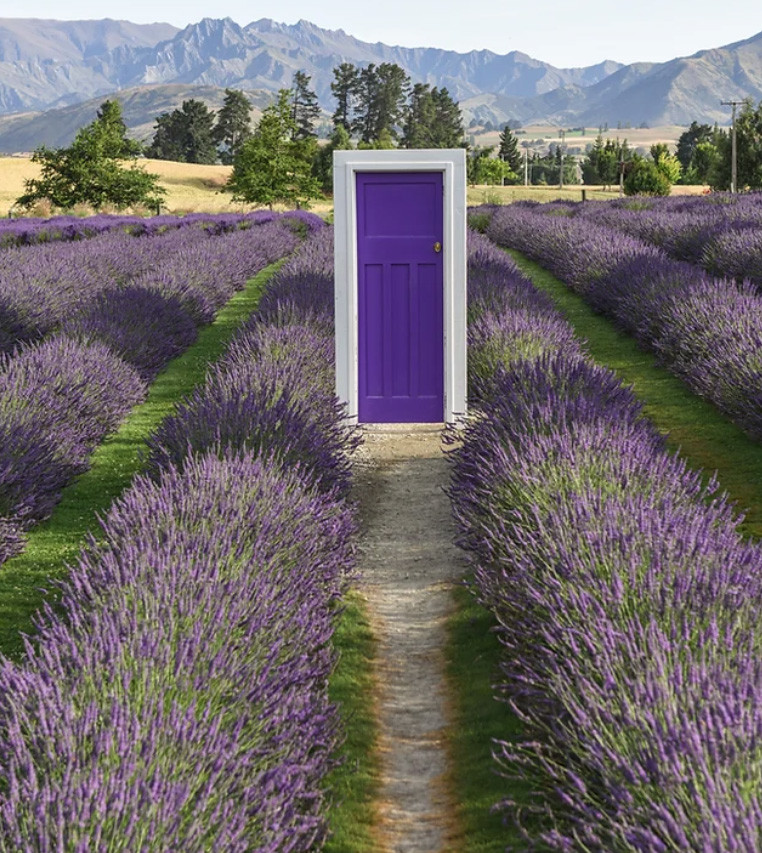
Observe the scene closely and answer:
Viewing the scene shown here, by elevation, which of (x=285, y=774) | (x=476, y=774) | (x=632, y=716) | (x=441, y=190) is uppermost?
(x=441, y=190)

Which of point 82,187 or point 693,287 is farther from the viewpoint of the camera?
point 82,187

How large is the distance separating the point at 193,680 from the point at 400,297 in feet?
16.2

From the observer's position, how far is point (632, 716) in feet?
8.16

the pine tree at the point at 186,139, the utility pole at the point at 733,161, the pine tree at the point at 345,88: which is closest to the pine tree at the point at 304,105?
the pine tree at the point at 345,88

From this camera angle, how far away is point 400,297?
24.4 ft

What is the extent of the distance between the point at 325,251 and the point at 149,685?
42.6 ft

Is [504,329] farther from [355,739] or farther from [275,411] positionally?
[355,739]

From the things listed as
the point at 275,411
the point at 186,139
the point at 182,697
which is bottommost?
the point at 182,697

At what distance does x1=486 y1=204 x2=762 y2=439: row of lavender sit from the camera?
24.2 ft

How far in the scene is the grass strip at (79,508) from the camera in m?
4.52

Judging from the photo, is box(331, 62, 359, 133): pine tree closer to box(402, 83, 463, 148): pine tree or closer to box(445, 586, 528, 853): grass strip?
box(402, 83, 463, 148): pine tree

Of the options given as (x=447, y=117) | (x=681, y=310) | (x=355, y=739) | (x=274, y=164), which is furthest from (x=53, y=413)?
(x=447, y=117)

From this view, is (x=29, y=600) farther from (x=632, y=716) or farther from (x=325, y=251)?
(x=325, y=251)

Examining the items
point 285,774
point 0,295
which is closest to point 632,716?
point 285,774
